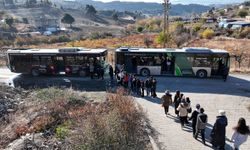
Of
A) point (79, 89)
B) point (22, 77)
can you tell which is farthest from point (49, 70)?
point (79, 89)

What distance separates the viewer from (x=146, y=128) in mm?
→ 16469

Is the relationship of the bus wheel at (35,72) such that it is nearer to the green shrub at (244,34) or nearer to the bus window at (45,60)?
the bus window at (45,60)

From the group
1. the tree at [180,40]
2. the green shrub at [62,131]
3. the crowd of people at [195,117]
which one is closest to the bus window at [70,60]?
the crowd of people at [195,117]

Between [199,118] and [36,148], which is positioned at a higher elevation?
[199,118]

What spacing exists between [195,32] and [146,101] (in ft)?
176

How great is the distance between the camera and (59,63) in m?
29.2

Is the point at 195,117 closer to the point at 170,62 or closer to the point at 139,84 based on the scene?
the point at 139,84

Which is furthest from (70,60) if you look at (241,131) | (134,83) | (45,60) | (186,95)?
(241,131)

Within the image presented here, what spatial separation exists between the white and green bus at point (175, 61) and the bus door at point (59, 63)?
4.22m

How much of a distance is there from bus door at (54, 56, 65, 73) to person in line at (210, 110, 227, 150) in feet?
58.3

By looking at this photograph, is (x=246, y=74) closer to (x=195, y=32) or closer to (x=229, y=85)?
(x=229, y=85)

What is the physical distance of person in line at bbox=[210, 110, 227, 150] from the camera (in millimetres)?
12781

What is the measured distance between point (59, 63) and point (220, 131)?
18427mm

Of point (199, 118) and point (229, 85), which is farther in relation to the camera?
point (229, 85)
